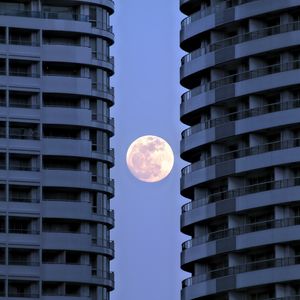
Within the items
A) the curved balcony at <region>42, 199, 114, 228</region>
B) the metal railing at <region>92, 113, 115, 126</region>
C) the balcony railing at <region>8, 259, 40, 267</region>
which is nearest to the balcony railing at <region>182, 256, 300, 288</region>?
the balcony railing at <region>8, 259, 40, 267</region>

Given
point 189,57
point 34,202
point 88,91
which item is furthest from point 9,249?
point 189,57

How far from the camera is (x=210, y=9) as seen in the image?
168 metres

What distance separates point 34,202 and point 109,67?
17.2 metres

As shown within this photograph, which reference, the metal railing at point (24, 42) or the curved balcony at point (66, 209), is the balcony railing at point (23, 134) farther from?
the metal railing at point (24, 42)

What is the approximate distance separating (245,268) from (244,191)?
6376 millimetres

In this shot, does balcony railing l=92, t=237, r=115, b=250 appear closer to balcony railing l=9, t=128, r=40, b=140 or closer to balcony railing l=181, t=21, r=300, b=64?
balcony railing l=9, t=128, r=40, b=140

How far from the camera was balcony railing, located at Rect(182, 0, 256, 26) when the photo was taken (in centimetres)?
16609

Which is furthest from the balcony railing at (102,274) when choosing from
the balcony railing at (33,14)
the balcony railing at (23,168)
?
the balcony railing at (33,14)

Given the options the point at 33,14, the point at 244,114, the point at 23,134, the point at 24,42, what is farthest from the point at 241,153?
the point at 33,14

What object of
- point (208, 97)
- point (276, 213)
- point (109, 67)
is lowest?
point (276, 213)

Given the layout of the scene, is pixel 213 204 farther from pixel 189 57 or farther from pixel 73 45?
pixel 73 45

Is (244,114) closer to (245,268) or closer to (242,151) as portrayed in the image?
(242,151)

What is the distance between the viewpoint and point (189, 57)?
170000 mm

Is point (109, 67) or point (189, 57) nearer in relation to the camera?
point (189, 57)
